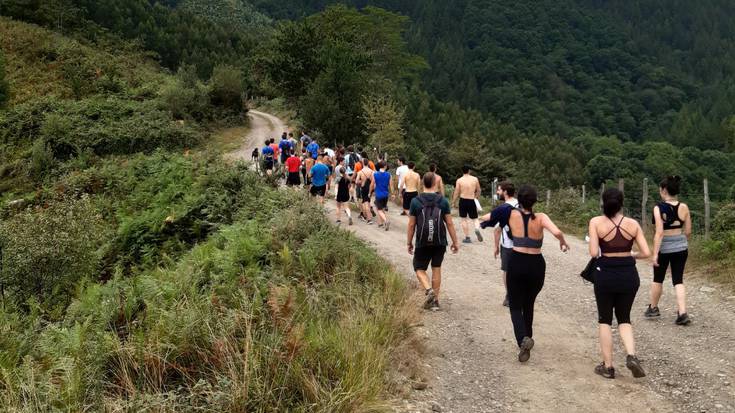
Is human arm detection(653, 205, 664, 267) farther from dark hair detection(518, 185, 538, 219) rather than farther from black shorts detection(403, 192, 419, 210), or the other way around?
black shorts detection(403, 192, 419, 210)

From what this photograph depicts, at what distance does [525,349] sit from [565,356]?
528mm

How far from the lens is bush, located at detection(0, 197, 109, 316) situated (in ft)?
32.7

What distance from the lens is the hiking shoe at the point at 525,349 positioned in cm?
573

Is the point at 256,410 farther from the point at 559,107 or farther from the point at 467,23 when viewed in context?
the point at 467,23

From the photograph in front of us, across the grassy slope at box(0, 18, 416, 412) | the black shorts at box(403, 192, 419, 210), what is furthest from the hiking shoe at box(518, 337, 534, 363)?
the black shorts at box(403, 192, 419, 210)

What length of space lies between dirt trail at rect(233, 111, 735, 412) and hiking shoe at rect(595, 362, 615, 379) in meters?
0.06

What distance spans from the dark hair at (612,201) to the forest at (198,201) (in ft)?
7.57

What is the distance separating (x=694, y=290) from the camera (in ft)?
28.1

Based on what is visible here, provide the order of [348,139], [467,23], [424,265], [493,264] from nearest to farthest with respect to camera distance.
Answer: [424,265]
[493,264]
[348,139]
[467,23]

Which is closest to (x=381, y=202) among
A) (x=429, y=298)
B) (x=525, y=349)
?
(x=429, y=298)

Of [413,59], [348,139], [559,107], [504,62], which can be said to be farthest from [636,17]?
[348,139]

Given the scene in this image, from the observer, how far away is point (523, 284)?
5664 mm

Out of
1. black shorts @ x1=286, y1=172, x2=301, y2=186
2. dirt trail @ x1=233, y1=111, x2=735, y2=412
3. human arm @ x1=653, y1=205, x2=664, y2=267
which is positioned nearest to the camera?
dirt trail @ x1=233, y1=111, x2=735, y2=412

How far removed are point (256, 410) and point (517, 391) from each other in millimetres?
2360
